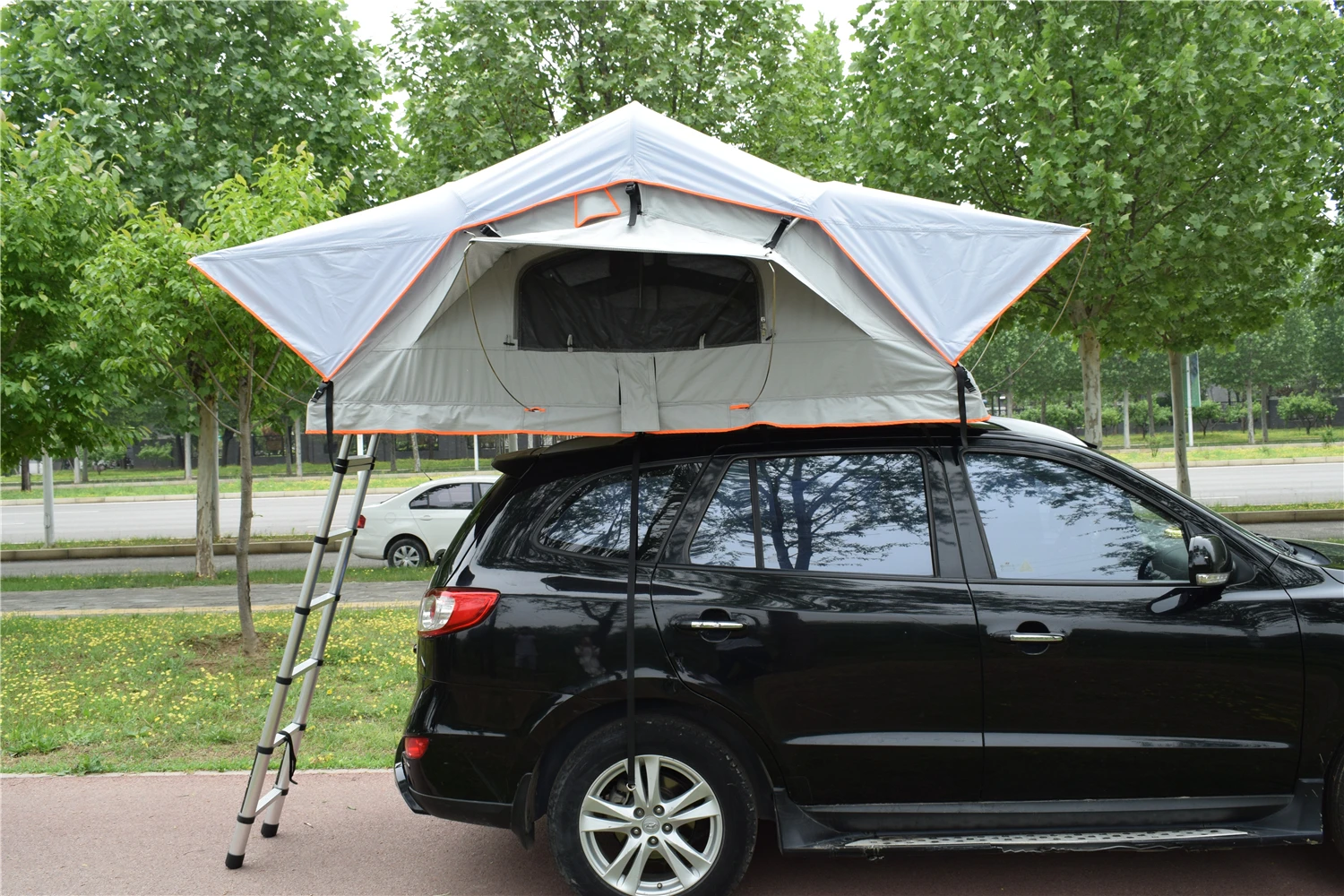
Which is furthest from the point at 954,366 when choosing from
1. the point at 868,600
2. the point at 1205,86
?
the point at 1205,86

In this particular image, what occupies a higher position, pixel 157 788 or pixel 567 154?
pixel 567 154

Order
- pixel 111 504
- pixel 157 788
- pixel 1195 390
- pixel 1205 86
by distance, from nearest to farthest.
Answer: pixel 157 788 → pixel 1205 86 → pixel 111 504 → pixel 1195 390

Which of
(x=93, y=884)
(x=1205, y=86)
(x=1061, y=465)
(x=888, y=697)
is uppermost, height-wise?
(x=1205, y=86)

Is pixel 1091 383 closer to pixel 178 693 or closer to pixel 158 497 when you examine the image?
pixel 178 693

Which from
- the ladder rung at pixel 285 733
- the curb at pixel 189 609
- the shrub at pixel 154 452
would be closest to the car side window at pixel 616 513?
the ladder rung at pixel 285 733

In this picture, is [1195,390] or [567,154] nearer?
[567,154]

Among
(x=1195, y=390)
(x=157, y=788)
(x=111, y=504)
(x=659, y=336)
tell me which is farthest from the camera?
(x=1195, y=390)

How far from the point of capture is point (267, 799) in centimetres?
472

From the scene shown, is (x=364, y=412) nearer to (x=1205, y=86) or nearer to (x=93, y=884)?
(x=93, y=884)

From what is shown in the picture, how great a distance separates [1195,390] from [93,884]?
173ft

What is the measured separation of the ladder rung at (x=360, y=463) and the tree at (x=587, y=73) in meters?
11.0

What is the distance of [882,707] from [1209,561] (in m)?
1.32

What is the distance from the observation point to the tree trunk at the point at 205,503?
1578cm

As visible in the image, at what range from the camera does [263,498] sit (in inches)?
1362
